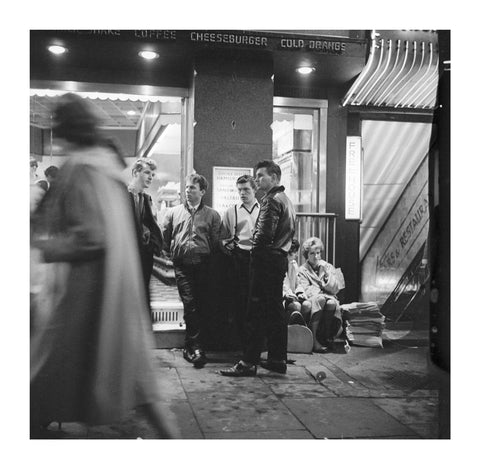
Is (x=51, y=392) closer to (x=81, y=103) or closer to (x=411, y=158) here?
(x=81, y=103)

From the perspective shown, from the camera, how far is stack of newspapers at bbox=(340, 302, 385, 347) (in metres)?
4.21

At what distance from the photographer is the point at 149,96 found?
461cm

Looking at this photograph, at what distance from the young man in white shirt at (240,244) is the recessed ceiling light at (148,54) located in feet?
4.50

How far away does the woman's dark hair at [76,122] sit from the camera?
11.4 feet

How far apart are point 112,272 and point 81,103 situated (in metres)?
1.20

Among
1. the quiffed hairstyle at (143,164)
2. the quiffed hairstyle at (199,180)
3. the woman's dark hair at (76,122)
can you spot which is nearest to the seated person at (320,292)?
the quiffed hairstyle at (199,180)

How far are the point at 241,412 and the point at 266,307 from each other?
0.73 m

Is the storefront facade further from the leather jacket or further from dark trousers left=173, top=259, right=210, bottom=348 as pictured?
dark trousers left=173, top=259, right=210, bottom=348

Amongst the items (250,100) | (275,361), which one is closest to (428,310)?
(275,361)

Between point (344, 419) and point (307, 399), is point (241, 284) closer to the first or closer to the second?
point (307, 399)

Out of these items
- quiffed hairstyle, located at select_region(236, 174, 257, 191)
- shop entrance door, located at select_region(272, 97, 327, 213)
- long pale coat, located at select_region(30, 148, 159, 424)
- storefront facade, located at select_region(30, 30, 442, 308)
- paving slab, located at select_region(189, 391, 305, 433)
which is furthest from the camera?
shop entrance door, located at select_region(272, 97, 327, 213)

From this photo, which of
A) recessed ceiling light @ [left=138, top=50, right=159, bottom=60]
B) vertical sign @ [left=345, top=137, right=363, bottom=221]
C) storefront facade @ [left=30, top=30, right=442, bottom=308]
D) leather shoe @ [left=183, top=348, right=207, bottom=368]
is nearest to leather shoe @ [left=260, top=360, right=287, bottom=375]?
leather shoe @ [left=183, top=348, right=207, bottom=368]

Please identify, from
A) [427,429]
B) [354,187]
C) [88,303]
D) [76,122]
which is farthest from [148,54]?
[427,429]

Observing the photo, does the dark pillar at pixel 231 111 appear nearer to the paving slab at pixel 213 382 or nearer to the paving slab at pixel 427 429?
the paving slab at pixel 213 382
